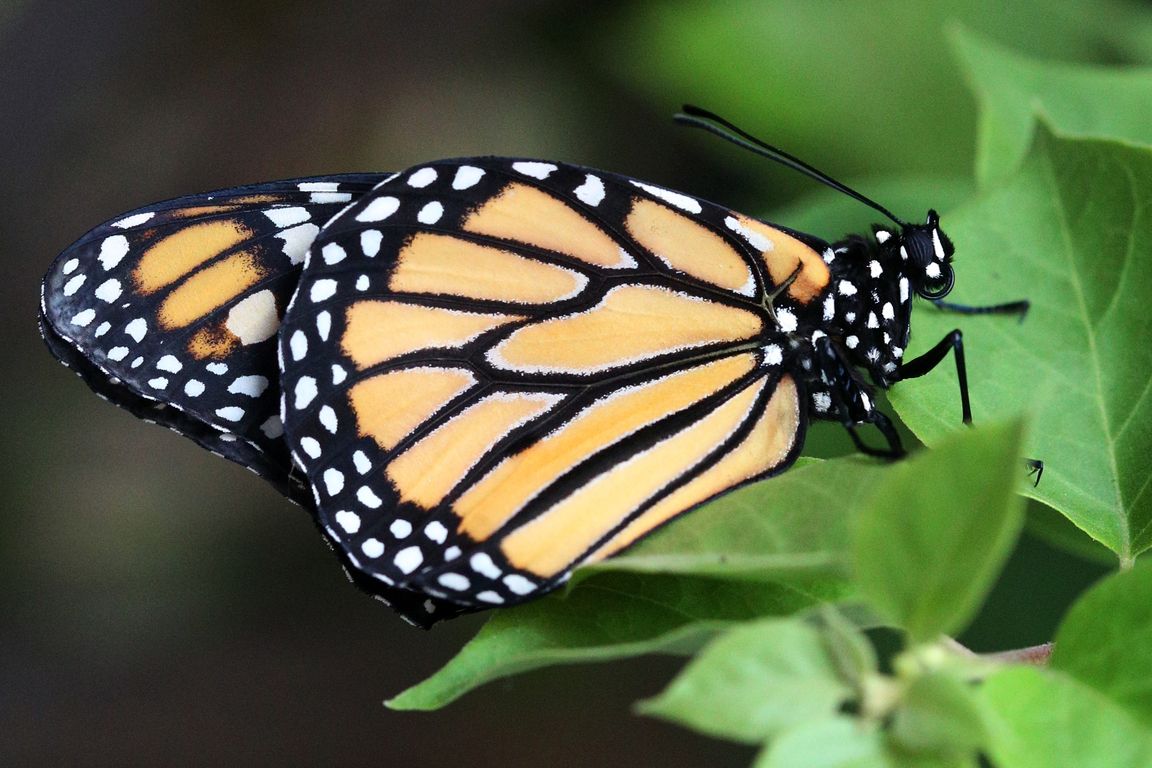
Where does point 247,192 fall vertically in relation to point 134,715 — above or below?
above

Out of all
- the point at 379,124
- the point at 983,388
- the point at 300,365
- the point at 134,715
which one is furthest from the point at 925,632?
the point at 379,124

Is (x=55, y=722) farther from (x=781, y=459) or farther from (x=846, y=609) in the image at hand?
(x=846, y=609)

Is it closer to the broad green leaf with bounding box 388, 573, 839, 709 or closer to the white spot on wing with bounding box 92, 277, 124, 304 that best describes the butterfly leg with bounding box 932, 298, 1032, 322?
the broad green leaf with bounding box 388, 573, 839, 709

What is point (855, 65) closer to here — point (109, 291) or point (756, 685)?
point (109, 291)

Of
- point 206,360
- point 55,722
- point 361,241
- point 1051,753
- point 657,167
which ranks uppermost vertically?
point 657,167

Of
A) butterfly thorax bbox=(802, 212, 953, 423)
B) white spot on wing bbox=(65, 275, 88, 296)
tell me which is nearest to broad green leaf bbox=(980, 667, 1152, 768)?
butterfly thorax bbox=(802, 212, 953, 423)

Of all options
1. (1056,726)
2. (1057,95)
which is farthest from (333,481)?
(1057,95)
